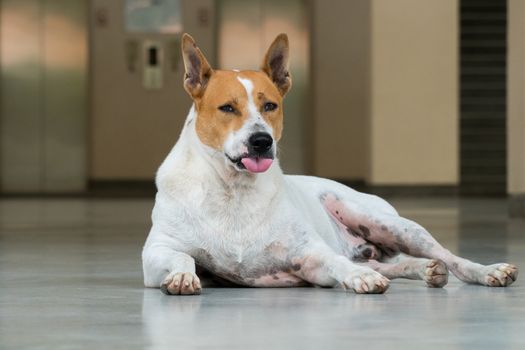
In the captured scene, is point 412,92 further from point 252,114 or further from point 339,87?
point 252,114

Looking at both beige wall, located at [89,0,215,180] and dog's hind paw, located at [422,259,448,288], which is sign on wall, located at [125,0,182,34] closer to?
beige wall, located at [89,0,215,180]

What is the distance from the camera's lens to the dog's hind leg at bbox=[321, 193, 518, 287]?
5957 mm

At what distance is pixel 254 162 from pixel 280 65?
69 centimetres

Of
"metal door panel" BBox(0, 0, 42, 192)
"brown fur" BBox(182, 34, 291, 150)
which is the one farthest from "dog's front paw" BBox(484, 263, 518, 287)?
"metal door panel" BBox(0, 0, 42, 192)

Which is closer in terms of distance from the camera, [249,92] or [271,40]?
[249,92]

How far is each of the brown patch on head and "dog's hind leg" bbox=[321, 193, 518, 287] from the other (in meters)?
0.97

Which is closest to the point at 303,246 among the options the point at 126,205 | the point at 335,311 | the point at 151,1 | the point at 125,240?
the point at 335,311

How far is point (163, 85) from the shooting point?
23219mm

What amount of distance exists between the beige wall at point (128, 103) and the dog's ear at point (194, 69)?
17049 millimetres

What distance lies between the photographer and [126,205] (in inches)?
685

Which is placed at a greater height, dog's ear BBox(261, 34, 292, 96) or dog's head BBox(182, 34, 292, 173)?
dog's ear BBox(261, 34, 292, 96)

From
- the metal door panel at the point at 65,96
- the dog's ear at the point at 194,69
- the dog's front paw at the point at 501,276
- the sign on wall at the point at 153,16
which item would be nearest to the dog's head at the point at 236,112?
the dog's ear at the point at 194,69

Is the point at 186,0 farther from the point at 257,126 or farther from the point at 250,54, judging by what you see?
Result: the point at 257,126

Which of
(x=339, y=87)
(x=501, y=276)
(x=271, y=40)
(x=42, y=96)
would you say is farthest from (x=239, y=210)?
(x=42, y=96)
